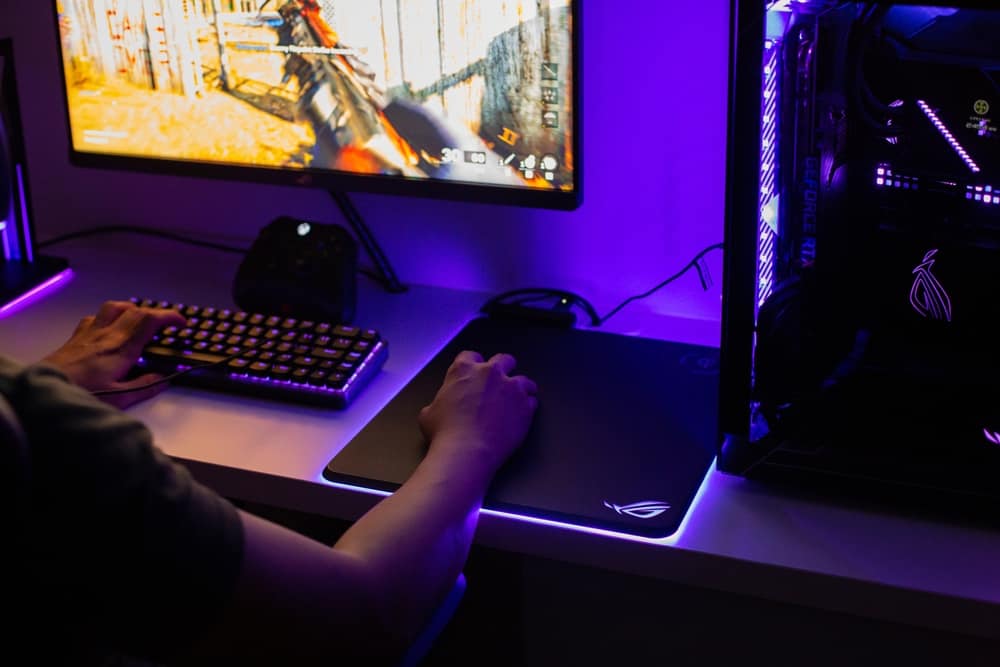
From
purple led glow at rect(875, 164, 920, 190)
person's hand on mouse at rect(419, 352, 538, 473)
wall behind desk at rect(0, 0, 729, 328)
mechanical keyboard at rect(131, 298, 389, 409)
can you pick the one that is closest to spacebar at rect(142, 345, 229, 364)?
mechanical keyboard at rect(131, 298, 389, 409)

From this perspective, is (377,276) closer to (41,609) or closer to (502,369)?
(502,369)

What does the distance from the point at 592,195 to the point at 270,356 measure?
435mm

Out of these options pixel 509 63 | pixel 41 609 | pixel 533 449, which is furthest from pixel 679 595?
pixel 41 609

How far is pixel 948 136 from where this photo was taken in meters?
0.90

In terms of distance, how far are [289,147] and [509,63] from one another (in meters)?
0.30

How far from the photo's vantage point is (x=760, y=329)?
986 millimetres

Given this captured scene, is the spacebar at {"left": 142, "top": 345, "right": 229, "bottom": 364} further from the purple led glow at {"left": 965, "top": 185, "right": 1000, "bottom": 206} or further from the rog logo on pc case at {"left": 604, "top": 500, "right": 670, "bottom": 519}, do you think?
the purple led glow at {"left": 965, "top": 185, "right": 1000, "bottom": 206}

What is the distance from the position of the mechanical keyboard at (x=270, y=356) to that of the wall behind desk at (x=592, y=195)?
273mm

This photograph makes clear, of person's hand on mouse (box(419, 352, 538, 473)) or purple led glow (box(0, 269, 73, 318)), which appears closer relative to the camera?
person's hand on mouse (box(419, 352, 538, 473))

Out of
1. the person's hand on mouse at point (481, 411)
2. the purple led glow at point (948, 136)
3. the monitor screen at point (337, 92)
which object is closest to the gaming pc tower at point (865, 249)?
the purple led glow at point (948, 136)

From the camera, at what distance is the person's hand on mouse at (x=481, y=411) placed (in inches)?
40.6

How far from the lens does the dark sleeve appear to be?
25.3 inches

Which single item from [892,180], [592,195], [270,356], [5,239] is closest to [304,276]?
[270,356]

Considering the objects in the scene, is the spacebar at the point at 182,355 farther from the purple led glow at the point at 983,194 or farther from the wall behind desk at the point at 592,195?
the purple led glow at the point at 983,194
